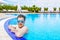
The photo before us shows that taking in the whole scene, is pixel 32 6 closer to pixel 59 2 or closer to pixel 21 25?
pixel 59 2

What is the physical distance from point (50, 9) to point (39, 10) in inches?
71.7

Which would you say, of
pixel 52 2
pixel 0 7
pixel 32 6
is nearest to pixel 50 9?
pixel 52 2

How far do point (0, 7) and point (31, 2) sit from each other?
427 centimetres

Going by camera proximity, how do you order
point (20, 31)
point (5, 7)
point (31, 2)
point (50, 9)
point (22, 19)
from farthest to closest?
point (50, 9) → point (31, 2) → point (5, 7) → point (20, 31) → point (22, 19)

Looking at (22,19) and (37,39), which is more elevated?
(22,19)

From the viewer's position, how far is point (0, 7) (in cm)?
2050

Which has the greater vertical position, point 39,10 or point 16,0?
point 16,0

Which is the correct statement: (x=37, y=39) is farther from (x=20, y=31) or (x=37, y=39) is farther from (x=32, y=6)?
(x=32, y=6)

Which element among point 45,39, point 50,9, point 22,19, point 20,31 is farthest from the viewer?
point 50,9

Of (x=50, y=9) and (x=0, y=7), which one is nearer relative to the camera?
(x=0, y=7)

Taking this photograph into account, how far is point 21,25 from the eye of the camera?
413cm

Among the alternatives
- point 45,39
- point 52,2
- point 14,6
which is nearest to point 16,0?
point 14,6

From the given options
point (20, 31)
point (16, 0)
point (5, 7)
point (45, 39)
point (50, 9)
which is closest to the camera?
point (20, 31)

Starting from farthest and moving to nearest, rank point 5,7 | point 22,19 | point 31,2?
point 31,2 < point 5,7 < point 22,19
